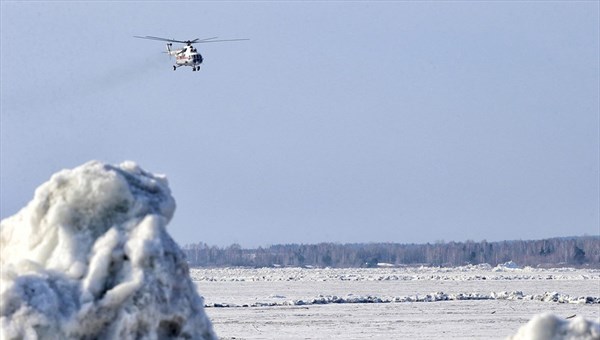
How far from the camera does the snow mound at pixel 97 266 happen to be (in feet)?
23.7

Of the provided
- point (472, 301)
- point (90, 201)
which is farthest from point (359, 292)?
point (90, 201)

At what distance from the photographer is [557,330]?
7.36 meters

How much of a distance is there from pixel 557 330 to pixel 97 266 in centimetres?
245

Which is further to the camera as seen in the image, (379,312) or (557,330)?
(379,312)

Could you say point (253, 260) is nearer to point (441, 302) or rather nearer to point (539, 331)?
point (441, 302)

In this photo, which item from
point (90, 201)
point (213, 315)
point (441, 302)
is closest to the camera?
point (90, 201)

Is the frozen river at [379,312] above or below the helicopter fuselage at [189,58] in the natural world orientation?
below

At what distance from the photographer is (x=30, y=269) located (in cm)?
755

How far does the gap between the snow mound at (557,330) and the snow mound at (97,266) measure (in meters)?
1.75

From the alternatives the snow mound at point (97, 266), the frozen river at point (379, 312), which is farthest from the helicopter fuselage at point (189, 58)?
the snow mound at point (97, 266)

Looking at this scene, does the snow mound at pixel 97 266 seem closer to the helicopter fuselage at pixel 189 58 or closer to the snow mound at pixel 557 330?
the snow mound at pixel 557 330

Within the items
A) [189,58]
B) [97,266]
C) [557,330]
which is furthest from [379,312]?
[97,266]

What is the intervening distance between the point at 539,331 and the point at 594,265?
126 metres

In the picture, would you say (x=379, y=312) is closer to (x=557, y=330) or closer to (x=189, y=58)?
(x=189, y=58)
